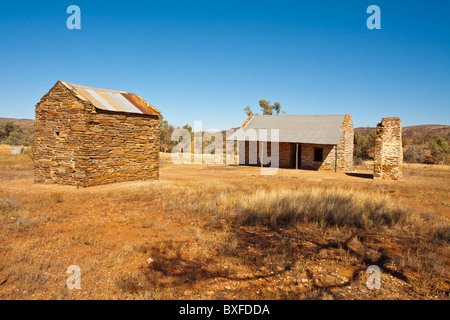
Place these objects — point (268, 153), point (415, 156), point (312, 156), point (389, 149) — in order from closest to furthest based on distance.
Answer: point (389, 149) < point (312, 156) < point (268, 153) < point (415, 156)

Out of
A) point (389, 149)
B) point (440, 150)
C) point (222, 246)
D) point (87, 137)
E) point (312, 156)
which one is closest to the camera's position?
point (222, 246)

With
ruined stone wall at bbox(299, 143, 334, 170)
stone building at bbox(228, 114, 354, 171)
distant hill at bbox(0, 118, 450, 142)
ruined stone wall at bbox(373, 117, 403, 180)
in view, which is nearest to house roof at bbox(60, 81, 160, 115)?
stone building at bbox(228, 114, 354, 171)

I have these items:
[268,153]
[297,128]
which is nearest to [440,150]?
[297,128]

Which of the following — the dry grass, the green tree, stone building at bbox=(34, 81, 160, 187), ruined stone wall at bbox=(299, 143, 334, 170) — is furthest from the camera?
the green tree

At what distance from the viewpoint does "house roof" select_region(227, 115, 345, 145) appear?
22.6m

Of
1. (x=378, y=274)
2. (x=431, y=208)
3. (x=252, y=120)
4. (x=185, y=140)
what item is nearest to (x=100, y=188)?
(x=378, y=274)

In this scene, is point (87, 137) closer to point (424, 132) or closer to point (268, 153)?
point (268, 153)

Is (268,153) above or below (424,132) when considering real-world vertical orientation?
below

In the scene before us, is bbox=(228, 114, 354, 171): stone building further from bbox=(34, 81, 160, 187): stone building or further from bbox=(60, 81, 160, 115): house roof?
bbox=(34, 81, 160, 187): stone building

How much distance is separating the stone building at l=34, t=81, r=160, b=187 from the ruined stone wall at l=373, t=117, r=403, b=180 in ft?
43.5

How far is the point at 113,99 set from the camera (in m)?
13.3

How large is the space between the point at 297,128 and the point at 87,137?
18647 millimetres

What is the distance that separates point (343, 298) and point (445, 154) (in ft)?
122

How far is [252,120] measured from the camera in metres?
28.4
